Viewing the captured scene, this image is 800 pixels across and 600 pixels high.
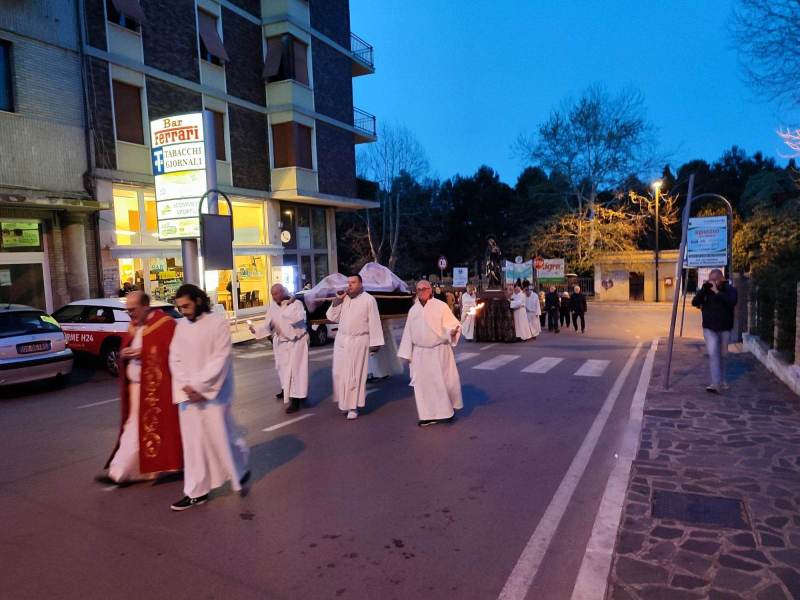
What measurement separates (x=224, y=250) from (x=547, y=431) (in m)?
8.98

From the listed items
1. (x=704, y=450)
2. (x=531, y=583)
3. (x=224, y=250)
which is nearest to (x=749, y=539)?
(x=531, y=583)

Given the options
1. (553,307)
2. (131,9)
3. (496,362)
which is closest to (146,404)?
(496,362)

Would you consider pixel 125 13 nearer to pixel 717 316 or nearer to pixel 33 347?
pixel 33 347

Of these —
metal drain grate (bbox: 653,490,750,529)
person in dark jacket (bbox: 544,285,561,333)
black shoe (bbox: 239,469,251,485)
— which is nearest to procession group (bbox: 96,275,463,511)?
black shoe (bbox: 239,469,251,485)

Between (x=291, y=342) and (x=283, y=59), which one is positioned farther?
(x=283, y=59)

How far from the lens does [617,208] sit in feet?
131

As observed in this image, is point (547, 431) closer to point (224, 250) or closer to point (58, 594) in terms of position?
point (58, 594)

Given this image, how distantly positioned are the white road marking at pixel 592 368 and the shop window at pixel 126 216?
1412 cm

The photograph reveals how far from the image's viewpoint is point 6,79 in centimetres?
1516

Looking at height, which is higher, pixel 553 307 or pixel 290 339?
pixel 290 339

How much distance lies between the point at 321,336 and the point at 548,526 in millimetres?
13067

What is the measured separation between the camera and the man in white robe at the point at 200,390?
15.8 feet

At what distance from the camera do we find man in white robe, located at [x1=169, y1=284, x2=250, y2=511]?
189 inches

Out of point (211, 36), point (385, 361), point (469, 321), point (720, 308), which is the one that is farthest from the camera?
point (211, 36)
